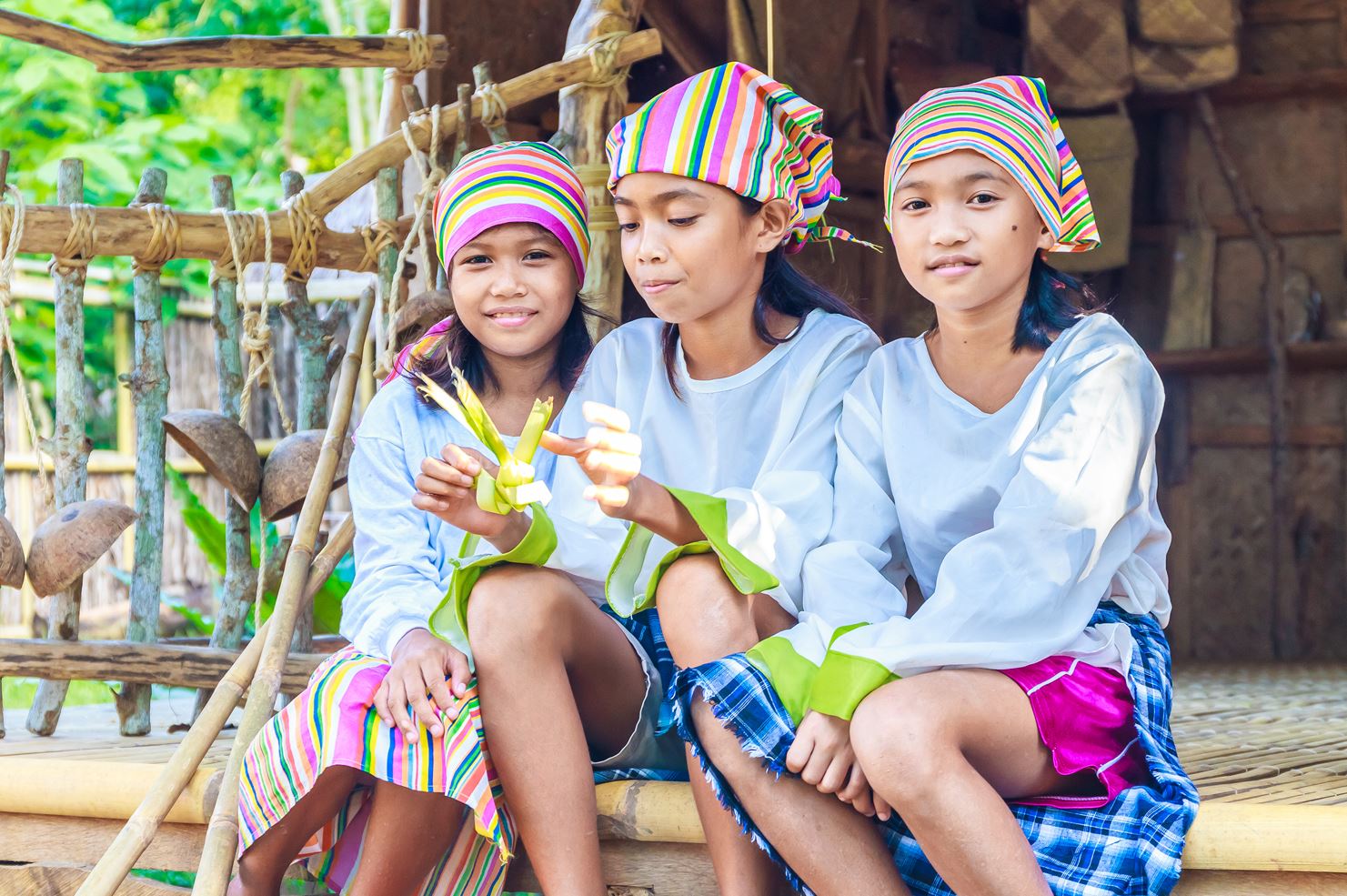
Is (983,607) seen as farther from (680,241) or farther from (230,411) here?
(230,411)

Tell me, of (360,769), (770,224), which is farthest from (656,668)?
(770,224)

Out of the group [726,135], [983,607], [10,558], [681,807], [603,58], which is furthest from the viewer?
[603,58]

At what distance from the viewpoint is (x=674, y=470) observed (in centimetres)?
210

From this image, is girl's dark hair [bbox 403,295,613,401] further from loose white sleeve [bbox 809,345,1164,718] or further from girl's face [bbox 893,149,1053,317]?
loose white sleeve [bbox 809,345,1164,718]

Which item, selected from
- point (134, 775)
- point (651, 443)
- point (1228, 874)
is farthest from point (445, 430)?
point (1228, 874)

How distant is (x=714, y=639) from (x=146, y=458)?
4.68 feet

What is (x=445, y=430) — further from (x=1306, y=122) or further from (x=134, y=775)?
(x=1306, y=122)

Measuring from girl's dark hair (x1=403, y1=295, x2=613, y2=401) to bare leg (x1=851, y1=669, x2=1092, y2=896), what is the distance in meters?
0.89

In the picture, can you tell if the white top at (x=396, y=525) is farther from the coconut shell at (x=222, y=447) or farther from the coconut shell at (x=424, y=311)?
the coconut shell at (x=222, y=447)

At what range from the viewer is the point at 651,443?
212 centimetres

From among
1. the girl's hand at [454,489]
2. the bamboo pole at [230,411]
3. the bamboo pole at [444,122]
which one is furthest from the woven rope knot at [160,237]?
the girl's hand at [454,489]

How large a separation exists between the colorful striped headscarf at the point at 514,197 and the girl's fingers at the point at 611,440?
630 millimetres

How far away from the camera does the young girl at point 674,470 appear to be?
1763 mm

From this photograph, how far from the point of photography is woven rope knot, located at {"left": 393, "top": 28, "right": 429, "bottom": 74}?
9.15ft
